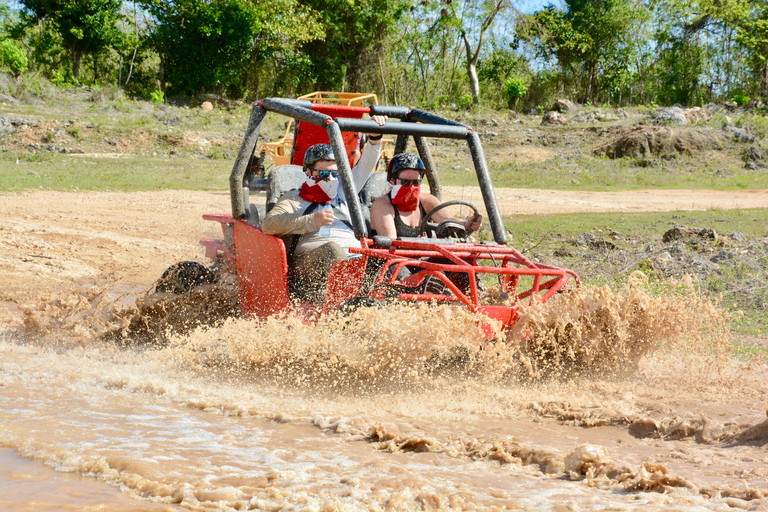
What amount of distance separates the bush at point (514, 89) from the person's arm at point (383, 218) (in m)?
31.4

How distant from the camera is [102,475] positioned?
11.2ft

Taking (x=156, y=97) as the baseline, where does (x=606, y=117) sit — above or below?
below

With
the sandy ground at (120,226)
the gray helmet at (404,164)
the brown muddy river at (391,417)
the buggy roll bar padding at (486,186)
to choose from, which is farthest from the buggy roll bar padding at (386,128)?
the sandy ground at (120,226)

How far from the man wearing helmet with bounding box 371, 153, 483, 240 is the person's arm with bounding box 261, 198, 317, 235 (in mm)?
521

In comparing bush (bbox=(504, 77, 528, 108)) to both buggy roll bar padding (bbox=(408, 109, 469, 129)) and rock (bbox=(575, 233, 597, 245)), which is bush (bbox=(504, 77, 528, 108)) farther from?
buggy roll bar padding (bbox=(408, 109, 469, 129))

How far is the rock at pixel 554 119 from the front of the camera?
27.8 meters

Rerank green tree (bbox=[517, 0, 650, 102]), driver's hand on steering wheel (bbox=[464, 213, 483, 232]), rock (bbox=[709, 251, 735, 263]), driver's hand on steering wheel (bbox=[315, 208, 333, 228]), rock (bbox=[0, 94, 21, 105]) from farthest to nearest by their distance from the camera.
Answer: green tree (bbox=[517, 0, 650, 102]), rock (bbox=[0, 94, 21, 105]), rock (bbox=[709, 251, 735, 263]), driver's hand on steering wheel (bbox=[464, 213, 483, 232]), driver's hand on steering wheel (bbox=[315, 208, 333, 228])

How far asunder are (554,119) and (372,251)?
24.4 m

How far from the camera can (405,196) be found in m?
5.77

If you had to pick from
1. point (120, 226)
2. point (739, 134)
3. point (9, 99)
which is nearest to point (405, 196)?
point (120, 226)

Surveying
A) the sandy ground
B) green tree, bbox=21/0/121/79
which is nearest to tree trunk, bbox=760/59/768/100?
the sandy ground

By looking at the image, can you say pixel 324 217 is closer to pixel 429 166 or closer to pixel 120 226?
pixel 429 166

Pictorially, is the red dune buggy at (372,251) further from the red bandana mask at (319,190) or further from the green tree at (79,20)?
the green tree at (79,20)

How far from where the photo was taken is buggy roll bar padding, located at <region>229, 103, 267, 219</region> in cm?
591
